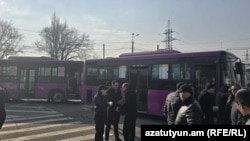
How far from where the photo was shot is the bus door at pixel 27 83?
23.1 metres

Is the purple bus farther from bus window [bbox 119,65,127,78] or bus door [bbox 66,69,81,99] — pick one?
bus door [bbox 66,69,81,99]

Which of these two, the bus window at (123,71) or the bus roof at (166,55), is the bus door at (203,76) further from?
the bus window at (123,71)

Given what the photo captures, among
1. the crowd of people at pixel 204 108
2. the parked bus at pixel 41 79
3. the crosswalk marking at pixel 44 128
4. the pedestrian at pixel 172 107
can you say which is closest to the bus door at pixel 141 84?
the crosswalk marking at pixel 44 128

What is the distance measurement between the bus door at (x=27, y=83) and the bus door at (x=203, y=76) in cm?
1251

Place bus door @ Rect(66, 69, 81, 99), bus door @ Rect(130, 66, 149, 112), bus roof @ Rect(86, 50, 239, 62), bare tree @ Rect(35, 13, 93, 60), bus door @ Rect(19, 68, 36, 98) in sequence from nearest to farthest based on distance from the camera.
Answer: bus roof @ Rect(86, 50, 239, 62), bus door @ Rect(130, 66, 149, 112), bus door @ Rect(19, 68, 36, 98), bus door @ Rect(66, 69, 81, 99), bare tree @ Rect(35, 13, 93, 60)

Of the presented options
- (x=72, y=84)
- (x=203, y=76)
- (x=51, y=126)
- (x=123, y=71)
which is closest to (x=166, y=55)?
(x=203, y=76)

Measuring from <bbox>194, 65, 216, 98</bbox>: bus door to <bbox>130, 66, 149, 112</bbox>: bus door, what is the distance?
2.82m

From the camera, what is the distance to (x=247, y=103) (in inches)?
168

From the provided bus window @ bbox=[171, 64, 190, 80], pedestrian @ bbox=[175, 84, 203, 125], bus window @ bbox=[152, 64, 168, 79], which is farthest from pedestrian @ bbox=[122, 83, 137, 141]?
bus window @ bbox=[152, 64, 168, 79]

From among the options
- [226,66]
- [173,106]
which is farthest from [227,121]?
[226,66]

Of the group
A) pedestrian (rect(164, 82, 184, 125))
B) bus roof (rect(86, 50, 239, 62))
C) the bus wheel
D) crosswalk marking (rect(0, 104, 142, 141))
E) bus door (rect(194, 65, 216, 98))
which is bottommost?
crosswalk marking (rect(0, 104, 142, 141))

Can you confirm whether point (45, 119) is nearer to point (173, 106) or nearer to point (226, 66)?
point (226, 66)

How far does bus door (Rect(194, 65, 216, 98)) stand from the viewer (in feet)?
44.4

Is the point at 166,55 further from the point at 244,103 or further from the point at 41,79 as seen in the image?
the point at 244,103
